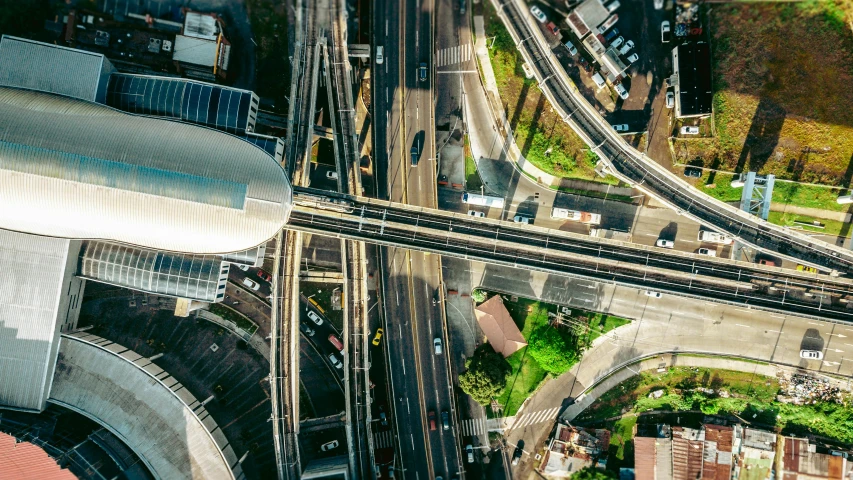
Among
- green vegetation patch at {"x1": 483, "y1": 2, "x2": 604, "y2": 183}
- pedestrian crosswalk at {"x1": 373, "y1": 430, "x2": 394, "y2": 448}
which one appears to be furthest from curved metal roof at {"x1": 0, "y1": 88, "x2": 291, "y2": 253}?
green vegetation patch at {"x1": 483, "y1": 2, "x2": 604, "y2": 183}

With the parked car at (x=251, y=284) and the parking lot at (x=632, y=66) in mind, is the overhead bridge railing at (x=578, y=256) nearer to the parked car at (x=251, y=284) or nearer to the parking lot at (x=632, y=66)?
the parked car at (x=251, y=284)

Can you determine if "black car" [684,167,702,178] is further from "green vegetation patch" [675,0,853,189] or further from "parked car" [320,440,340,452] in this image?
"parked car" [320,440,340,452]

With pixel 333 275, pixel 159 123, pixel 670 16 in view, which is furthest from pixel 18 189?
pixel 670 16

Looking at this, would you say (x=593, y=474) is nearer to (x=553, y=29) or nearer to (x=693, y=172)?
(x=693, y=172)

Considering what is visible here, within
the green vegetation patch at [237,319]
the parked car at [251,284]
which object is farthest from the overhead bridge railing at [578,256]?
the green vegetation patch at [237,319]

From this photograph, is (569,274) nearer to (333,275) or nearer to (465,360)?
(465,360)
